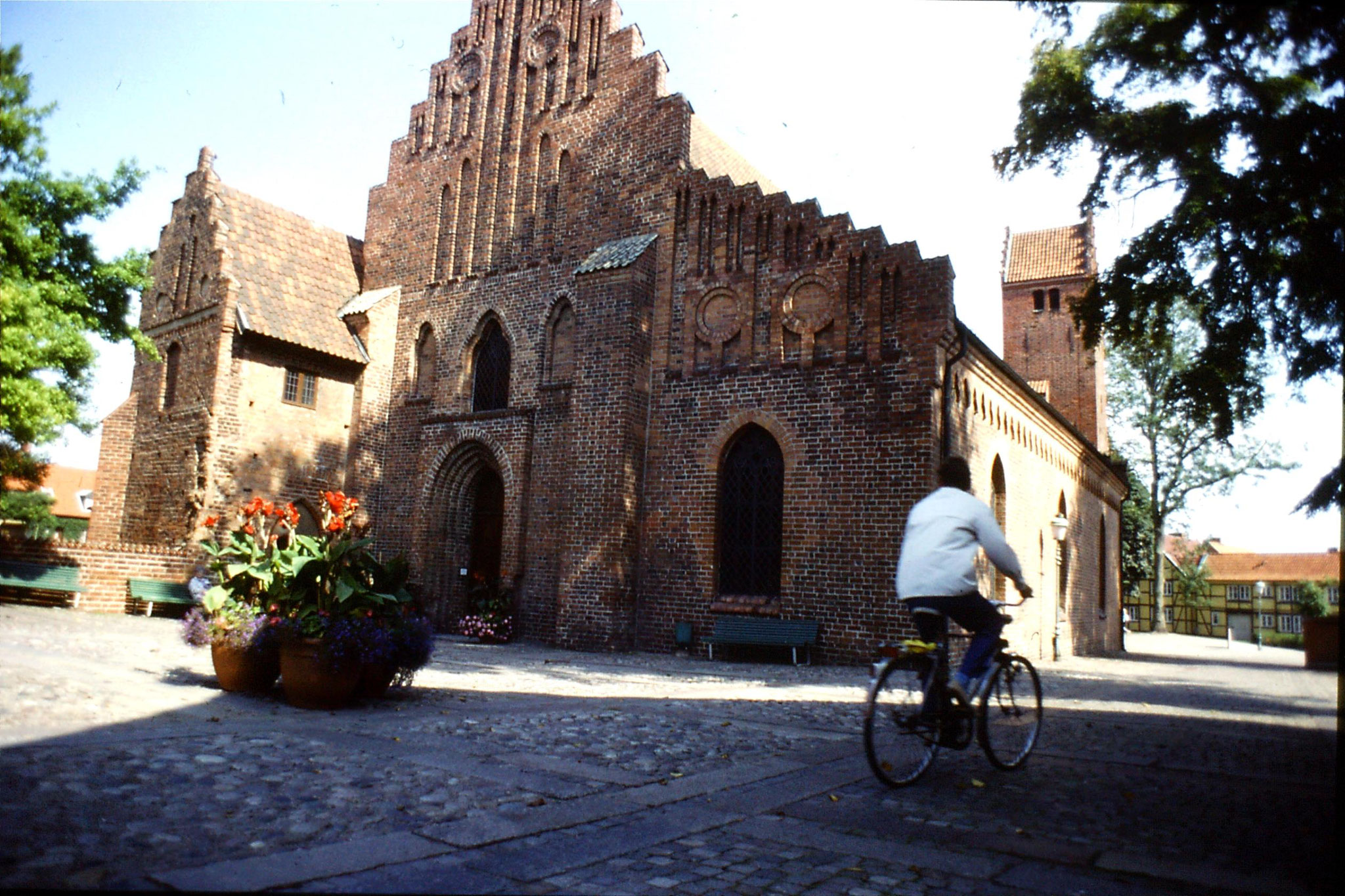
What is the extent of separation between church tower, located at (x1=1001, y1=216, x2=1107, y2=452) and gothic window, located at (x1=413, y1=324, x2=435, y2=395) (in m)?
21.8

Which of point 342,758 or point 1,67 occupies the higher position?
point 1,67

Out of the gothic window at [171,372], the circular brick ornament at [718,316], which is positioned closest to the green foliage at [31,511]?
the gothic window at [171,372]

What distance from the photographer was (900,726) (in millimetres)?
5180

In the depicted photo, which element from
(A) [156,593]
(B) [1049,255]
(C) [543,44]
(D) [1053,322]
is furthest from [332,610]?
(B) [1049,255]

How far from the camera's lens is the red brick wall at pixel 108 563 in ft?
56.9

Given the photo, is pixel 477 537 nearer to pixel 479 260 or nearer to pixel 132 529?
pixel 479 260

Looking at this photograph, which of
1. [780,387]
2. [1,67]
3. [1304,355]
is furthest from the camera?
[780,387]

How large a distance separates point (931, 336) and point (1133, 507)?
26.5 metres

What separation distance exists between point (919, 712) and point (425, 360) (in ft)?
54.8

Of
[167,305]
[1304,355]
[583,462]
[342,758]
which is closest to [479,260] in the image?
[583,462]

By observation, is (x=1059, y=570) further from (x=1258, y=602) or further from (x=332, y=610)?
(x=1258, y=602)

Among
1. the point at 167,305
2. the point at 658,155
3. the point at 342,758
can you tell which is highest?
the point at 658,155

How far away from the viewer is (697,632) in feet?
49.0

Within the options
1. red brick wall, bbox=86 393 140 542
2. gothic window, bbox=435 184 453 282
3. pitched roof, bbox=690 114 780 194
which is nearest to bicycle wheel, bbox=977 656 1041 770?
pitched roof, bbox=690 114 780 194
